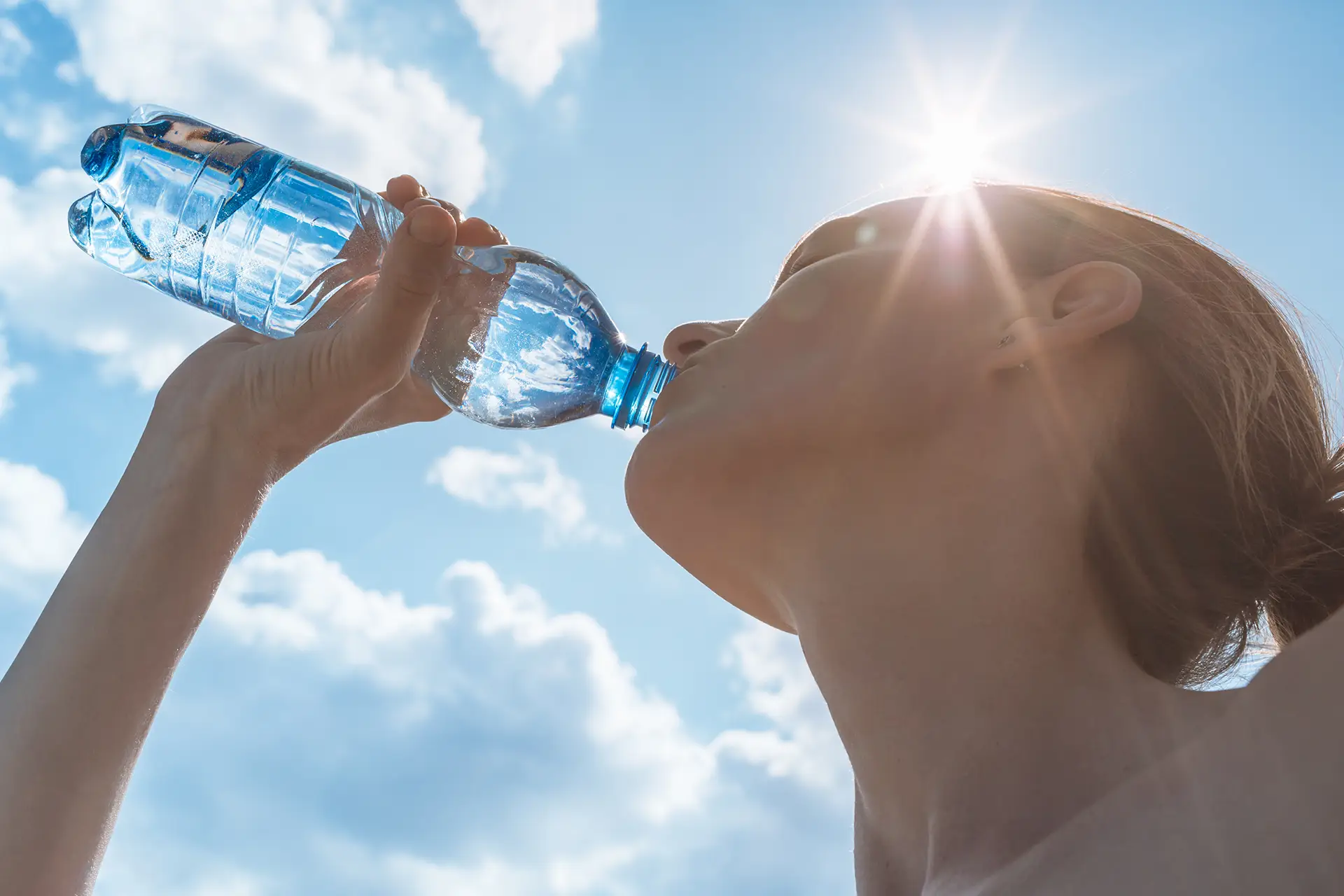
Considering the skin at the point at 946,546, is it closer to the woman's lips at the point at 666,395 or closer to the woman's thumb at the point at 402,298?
the woman's lips at the point at 666,395

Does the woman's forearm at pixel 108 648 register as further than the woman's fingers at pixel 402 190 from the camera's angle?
No

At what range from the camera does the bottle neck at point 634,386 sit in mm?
2619

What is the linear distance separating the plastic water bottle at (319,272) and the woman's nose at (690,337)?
53cm

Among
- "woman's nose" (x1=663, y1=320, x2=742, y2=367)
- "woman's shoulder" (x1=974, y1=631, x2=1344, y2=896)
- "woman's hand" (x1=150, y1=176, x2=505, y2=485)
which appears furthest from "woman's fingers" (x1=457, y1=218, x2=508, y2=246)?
"woman's shoulder" (x1=974, y1=631, x2=1344, y2=896)

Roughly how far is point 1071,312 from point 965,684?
65cm

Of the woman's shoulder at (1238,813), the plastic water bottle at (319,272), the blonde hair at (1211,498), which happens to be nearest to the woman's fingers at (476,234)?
the plastic water bottle at (319,272)

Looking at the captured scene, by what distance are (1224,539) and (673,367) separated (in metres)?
1.36

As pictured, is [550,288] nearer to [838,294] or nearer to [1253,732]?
[838,294]

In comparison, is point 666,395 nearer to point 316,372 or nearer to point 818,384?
point 818,384

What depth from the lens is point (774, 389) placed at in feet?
5.34

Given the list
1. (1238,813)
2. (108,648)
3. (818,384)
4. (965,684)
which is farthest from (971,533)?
(108,648)

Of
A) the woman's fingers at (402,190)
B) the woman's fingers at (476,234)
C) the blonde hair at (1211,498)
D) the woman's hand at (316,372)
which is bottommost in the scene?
the blonde hair at (1211,498)

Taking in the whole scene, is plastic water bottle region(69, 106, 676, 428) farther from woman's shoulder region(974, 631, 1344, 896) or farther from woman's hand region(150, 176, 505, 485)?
woman's shoulder region(974, 631, 1344, 896)

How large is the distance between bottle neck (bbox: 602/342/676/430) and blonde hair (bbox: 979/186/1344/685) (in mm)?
1218
